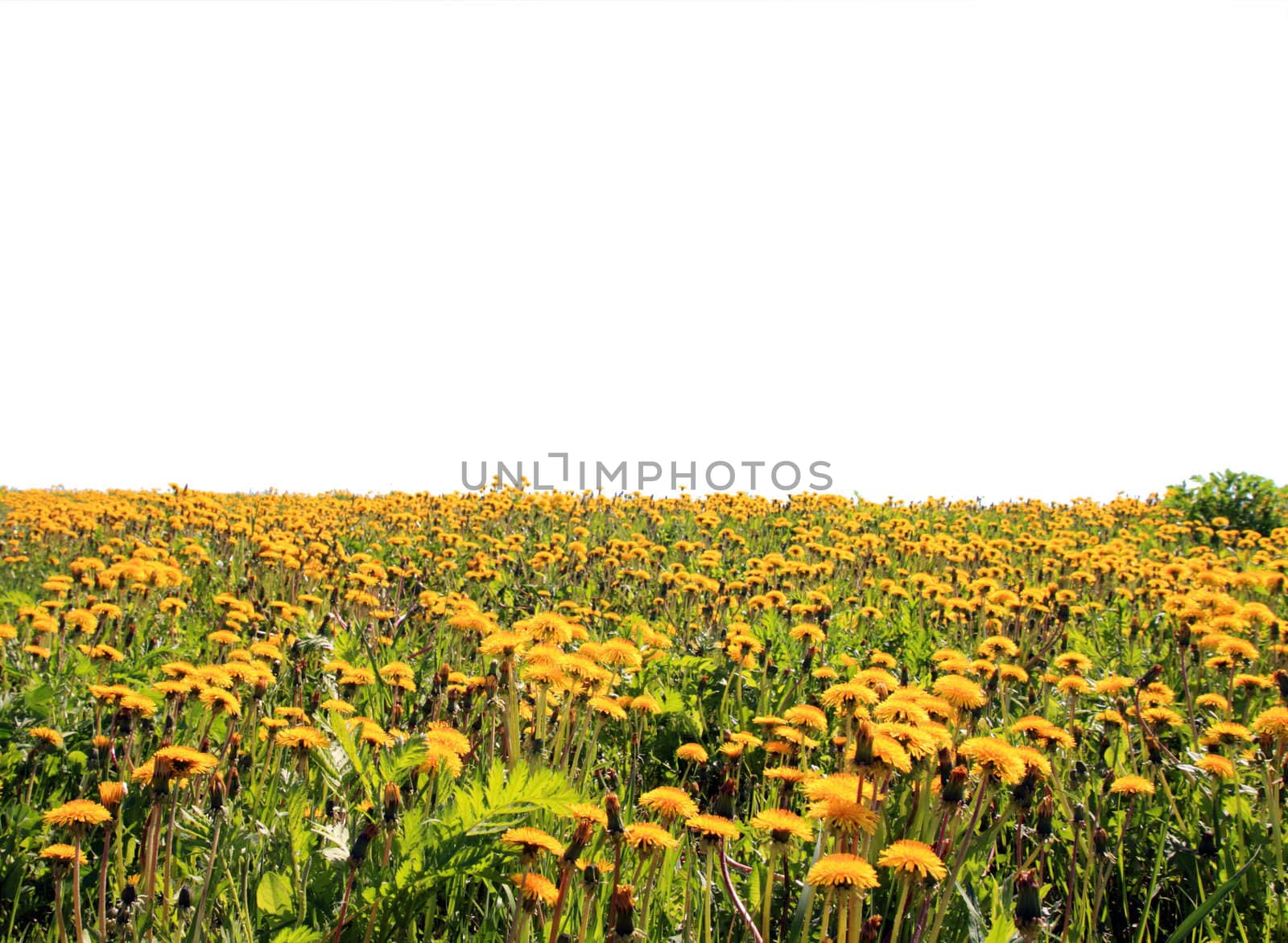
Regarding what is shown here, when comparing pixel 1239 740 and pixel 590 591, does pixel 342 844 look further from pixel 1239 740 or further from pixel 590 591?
pixel 590 591

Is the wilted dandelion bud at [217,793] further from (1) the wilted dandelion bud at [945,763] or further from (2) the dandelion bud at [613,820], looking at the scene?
(1) the wilted dandelion bud at [945,763]

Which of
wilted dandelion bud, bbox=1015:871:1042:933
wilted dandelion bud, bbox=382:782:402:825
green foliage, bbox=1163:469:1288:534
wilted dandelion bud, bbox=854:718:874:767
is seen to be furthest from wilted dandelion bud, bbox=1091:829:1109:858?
green foliage, bbox=1163:469:1288:534

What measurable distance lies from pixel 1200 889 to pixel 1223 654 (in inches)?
65.0

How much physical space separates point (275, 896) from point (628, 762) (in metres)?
1.94

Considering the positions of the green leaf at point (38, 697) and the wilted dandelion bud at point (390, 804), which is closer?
the wilted dandelion bud at point (390, 804)

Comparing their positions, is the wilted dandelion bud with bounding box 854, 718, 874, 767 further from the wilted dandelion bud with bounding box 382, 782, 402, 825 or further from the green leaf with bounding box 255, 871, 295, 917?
the green leaf with bounding box 255, 871, 295, 917

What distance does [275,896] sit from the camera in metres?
2.23

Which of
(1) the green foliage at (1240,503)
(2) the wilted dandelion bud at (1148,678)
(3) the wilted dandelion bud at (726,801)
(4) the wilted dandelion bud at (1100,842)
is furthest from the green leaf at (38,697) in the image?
(1) the green foliage at (1240,503)

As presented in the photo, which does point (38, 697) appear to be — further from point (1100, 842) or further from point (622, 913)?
point (1100, 842)

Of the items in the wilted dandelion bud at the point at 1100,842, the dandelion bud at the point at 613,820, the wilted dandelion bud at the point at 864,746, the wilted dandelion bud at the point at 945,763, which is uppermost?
the wilted dandelion bud at the point at 864,746

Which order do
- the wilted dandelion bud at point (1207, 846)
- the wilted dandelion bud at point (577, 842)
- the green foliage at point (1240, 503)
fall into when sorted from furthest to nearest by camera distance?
the green foliage at point (1240, 503) < the wilted dandelion bud at point (1207, 846) < the wilted dandelion bud at point (577, 842)

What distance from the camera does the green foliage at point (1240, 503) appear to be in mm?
12891

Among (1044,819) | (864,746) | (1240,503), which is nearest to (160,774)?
(864,746)

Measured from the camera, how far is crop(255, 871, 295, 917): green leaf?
2201mm
